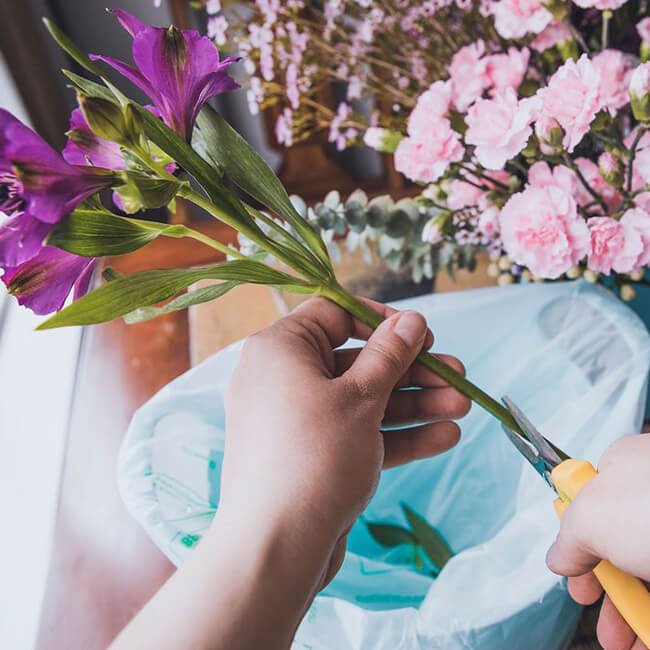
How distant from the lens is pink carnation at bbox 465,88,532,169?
0.41 meters

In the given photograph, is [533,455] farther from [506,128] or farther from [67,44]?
[67,44]

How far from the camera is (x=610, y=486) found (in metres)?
0.30

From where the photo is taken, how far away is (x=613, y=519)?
0.96 feet

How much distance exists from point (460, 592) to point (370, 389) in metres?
0.13

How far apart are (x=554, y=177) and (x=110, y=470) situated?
1.30ft

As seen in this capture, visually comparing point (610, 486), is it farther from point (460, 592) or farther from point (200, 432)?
point (200, 432)

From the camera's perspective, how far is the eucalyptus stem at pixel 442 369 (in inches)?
15.5

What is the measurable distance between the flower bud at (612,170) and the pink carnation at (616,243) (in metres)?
0.02

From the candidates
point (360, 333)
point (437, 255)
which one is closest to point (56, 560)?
point (360, 333)

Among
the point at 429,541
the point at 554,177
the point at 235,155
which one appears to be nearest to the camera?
the point at 235,155

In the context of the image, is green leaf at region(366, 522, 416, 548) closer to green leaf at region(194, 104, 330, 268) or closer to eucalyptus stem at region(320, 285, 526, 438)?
eucalyptus stem at region(320, 285, 526, 438)

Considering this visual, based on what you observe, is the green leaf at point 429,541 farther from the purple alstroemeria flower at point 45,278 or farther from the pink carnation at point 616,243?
the purple alstroemeria flower at point 45,278

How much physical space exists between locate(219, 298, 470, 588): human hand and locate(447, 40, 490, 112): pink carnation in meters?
0.17

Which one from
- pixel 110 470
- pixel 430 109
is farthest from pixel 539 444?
pixel 110 470
